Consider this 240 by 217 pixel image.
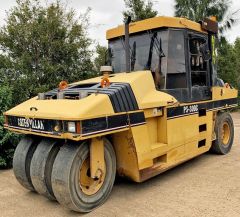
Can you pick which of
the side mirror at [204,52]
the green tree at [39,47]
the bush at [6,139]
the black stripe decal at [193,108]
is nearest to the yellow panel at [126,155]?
the black stripe decal at [193,108]

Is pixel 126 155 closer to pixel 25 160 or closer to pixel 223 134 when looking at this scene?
pixel 25 160

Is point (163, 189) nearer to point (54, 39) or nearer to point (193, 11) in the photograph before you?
point (54, 39)

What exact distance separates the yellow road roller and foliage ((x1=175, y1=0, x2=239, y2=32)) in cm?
1542

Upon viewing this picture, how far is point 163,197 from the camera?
184 inches

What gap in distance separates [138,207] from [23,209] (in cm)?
149

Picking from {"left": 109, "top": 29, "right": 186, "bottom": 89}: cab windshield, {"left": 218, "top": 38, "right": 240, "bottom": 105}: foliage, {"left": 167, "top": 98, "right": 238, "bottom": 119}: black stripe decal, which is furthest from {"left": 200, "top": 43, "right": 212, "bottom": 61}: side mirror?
{"left": 218, "top": 38, "right": 240, "bottom": 105}: foliage

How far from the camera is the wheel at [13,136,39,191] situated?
4707 millimetres

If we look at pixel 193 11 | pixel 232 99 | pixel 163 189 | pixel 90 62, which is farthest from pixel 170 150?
pixel 193 11

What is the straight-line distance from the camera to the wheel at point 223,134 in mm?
6883

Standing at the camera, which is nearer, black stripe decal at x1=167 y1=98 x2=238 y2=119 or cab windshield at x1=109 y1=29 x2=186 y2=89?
black stripe decal at x1=167 y1=98 x2=238 y2=119

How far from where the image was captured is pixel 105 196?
452cm

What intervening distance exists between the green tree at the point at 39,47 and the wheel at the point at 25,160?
3520mm

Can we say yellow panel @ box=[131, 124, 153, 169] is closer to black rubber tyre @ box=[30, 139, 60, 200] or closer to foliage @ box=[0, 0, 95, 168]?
black rubber tyre @ box=[30, 139, 60, 200]

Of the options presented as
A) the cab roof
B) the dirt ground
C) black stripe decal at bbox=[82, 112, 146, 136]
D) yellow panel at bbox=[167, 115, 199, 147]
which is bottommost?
the dirt ground
